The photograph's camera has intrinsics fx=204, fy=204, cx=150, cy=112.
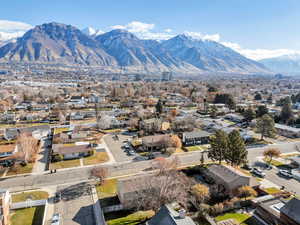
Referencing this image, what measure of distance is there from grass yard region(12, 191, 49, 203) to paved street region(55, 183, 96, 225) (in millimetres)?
1963

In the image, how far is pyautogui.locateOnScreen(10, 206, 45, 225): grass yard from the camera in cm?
2185

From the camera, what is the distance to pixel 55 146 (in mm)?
40250

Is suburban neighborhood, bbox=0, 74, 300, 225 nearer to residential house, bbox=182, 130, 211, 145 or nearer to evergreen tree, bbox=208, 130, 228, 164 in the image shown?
residential house, bbox=182, 130, 211, 145

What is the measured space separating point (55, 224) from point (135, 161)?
17899 millimetres

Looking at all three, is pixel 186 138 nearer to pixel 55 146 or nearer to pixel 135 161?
pixel 135 161

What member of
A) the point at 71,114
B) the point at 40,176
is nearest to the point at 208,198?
the point at 40,176

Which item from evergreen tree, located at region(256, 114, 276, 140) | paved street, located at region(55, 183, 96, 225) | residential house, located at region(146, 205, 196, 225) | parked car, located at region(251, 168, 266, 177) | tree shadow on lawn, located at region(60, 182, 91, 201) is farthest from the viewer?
evergreen tree, located at region(256, 114, 276, 140)

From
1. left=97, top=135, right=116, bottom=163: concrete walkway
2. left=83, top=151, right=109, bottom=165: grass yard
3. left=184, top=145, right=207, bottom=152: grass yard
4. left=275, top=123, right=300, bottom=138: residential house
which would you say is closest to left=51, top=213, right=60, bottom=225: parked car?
left=83, top=151, right=109, bottom=165: grass yard

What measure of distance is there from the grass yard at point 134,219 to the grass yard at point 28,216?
7.88 meters

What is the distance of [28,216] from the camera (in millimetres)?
22750

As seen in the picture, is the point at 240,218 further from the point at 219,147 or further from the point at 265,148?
the point at 265,148

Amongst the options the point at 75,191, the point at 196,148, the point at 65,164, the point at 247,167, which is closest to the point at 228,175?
the point at 247,167

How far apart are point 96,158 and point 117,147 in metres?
6.45

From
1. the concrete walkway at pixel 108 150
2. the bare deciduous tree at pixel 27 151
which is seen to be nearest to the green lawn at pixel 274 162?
the concrete walkway at pixel 108 150
